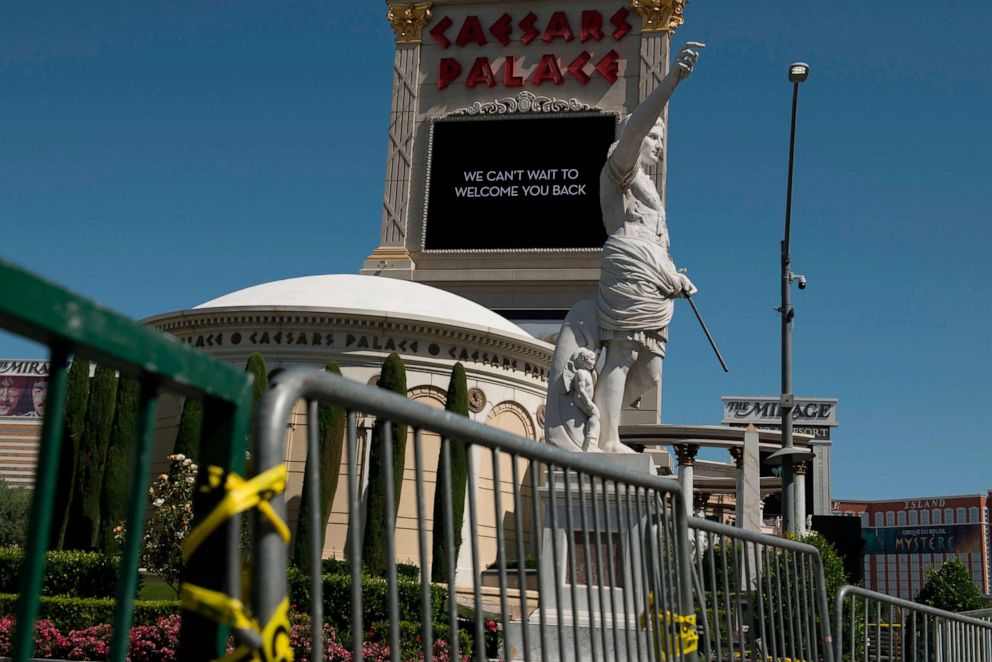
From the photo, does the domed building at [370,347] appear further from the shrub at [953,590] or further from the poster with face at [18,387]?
the poster with face at [18,387]

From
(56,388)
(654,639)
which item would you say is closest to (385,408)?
(56,388)

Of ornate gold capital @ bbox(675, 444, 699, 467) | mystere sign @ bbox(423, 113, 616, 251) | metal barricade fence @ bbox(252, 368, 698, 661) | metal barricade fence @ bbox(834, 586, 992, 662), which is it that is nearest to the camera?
metal barricade fence @ bbox(252, 368, 698, 661)

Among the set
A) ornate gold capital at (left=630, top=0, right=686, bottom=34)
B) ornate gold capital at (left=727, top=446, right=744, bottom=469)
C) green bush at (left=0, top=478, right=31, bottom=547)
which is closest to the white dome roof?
ornate gold capital at (left=727, top=446, right=744, bottom=469)

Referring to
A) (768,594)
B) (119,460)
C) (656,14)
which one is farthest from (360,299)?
(768,594)

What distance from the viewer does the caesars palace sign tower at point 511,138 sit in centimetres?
3862

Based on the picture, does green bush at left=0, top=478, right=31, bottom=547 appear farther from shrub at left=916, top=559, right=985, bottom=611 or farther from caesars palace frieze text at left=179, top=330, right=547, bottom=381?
shrub at left=916, top=559, right=985, bottom=611

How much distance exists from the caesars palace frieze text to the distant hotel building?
94.8 meters

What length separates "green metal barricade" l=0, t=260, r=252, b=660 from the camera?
1491mm

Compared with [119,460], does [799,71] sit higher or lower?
higher

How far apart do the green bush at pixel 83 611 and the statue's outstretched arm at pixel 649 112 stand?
8.23 metres

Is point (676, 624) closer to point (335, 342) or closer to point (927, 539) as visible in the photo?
point (335, 342)

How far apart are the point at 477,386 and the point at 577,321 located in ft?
46.7

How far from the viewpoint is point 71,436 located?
74.0 feet

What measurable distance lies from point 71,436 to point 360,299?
26.1 feet
